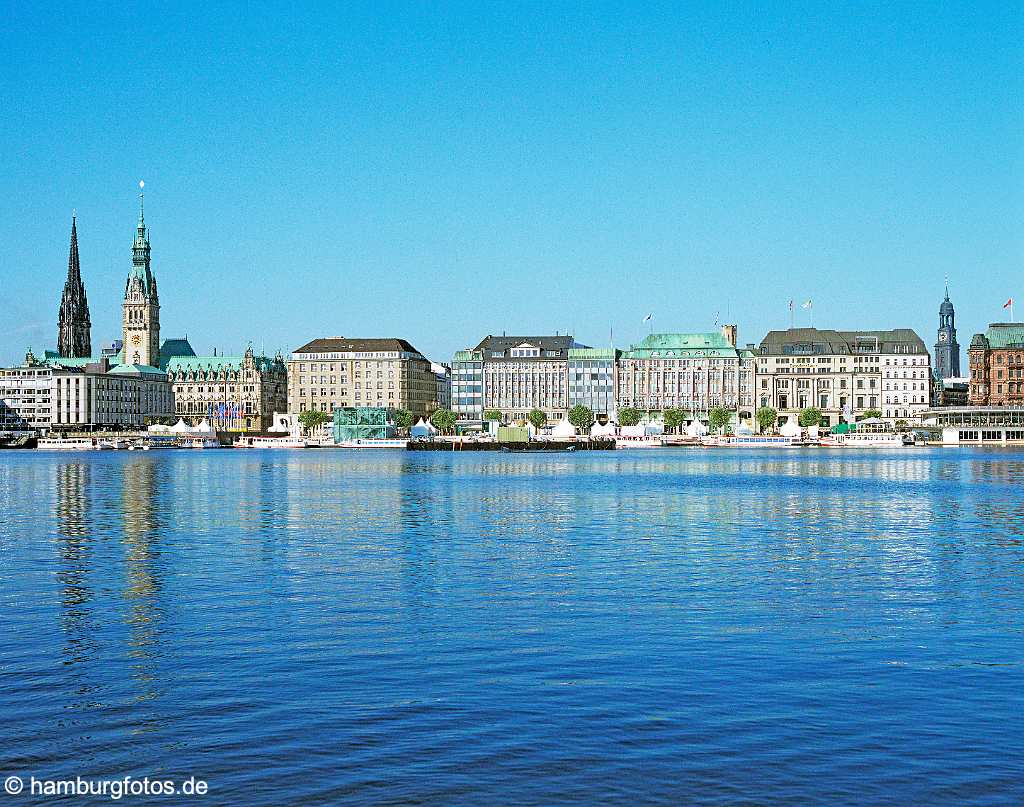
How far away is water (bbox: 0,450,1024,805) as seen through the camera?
63.2 feet

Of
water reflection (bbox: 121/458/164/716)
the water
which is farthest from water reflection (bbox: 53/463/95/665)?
water reflection (bbox: 121/458/164/716)

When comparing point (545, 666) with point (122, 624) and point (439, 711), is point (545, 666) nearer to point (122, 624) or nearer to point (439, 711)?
point (439, 711)

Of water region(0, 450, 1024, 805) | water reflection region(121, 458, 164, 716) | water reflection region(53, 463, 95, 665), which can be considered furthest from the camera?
water reflection region(53, 463, 95, 665)

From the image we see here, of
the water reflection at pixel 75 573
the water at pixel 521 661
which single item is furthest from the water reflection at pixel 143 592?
the water reflection at pixel 75 573

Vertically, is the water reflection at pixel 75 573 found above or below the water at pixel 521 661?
above

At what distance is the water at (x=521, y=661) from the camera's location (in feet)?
63.2

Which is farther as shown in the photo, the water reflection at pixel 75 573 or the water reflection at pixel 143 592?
the water reflection at pixel 75 573

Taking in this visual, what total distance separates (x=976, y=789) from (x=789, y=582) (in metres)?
21.2

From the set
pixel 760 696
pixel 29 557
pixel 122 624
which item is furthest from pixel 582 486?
pixel 760 696

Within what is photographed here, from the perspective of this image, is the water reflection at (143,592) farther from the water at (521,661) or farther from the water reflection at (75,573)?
the water reflection at (75,573)

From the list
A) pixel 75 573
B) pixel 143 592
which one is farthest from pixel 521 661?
pixel 75 573

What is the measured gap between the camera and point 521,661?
88.2 ft

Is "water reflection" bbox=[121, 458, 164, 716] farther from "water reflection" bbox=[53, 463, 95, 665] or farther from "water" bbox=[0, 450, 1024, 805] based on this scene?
"water reflection" bbox=[53, 463, 95, 665]

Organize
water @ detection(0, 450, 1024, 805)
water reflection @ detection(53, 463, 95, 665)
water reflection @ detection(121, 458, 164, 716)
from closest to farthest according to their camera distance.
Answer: water @ detection(0, 450, 1024, 805) < water reflection @ detection(121, 458, 164, 716) < water reflection @ detection(53, 463, 95, 665)
